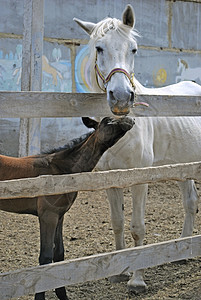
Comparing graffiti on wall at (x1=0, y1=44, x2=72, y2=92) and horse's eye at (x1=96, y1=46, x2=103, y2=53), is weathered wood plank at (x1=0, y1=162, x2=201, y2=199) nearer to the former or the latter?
horse's eye at (x1=96, y1=46, x2=103, y2=53)

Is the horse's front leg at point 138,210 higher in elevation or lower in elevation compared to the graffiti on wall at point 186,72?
lower

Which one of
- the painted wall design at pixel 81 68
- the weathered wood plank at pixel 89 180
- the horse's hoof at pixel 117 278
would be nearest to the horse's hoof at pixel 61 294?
the horse's hoof at pixel 117 278

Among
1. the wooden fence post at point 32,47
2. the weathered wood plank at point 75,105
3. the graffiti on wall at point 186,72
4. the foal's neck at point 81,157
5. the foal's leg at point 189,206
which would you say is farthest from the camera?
the graffiti on wall at point 186,72

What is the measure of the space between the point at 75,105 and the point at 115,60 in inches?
22.9

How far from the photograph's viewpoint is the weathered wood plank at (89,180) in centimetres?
241

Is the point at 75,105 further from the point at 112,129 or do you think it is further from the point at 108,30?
the point at 108,30

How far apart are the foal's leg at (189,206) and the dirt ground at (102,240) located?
313 millimetres

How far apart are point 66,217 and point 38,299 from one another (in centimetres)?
280

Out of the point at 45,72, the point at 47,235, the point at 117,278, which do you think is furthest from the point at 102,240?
the point at 45,72

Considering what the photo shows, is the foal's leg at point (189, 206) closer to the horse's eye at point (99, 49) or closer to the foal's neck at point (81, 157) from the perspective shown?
the foal's neck at point (81, 157)

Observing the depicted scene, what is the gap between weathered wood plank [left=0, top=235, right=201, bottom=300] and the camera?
2402 millimetres

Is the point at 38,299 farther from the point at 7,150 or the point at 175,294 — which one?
the point at 7,150

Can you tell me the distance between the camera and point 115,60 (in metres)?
3.18

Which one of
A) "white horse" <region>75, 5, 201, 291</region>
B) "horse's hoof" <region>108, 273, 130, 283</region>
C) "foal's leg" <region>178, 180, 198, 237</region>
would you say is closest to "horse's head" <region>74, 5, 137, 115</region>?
"white horse" <region>75, 5, 201, 291</region>
